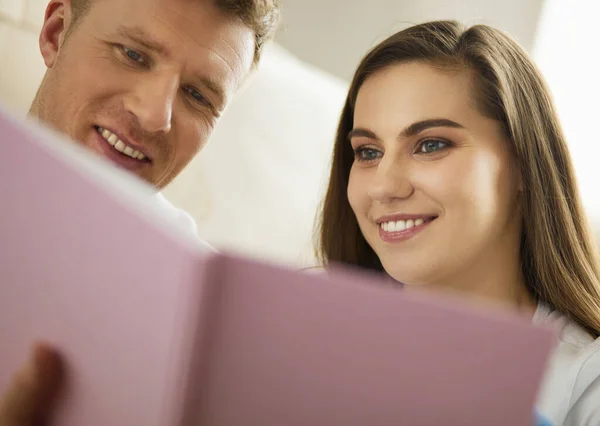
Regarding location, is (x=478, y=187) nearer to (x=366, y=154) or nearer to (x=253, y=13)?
(x=366, y=154)

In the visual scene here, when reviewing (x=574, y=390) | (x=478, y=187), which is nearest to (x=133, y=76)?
(x=478, y=187)

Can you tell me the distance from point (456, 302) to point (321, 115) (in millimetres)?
1407

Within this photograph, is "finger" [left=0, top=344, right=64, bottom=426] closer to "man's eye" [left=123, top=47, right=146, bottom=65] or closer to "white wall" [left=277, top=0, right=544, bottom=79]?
"man's eye" [left=123, top=47, right=146, bottom=65]

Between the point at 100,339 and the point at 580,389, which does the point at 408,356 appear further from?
the point at 580,389

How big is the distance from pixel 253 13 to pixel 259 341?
929 millimetres

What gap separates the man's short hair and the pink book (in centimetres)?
78

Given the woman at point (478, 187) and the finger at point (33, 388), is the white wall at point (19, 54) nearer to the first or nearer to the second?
the woman at point (478, 187)

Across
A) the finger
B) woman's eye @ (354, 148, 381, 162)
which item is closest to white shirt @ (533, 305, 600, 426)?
woman's eye @ (354, 148, 381, 162)

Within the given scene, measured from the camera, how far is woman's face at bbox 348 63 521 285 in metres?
1.07

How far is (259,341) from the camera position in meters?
0.48

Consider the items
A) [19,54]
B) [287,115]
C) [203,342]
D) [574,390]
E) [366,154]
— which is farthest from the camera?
[287,115]

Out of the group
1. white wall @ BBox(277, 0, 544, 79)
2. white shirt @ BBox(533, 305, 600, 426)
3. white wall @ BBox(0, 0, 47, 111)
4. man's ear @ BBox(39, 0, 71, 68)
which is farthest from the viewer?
white wall @ BBox(277, 0, 544, 79)

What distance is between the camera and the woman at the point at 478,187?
1.07 metres

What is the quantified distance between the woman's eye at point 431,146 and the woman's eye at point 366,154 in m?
0.11
